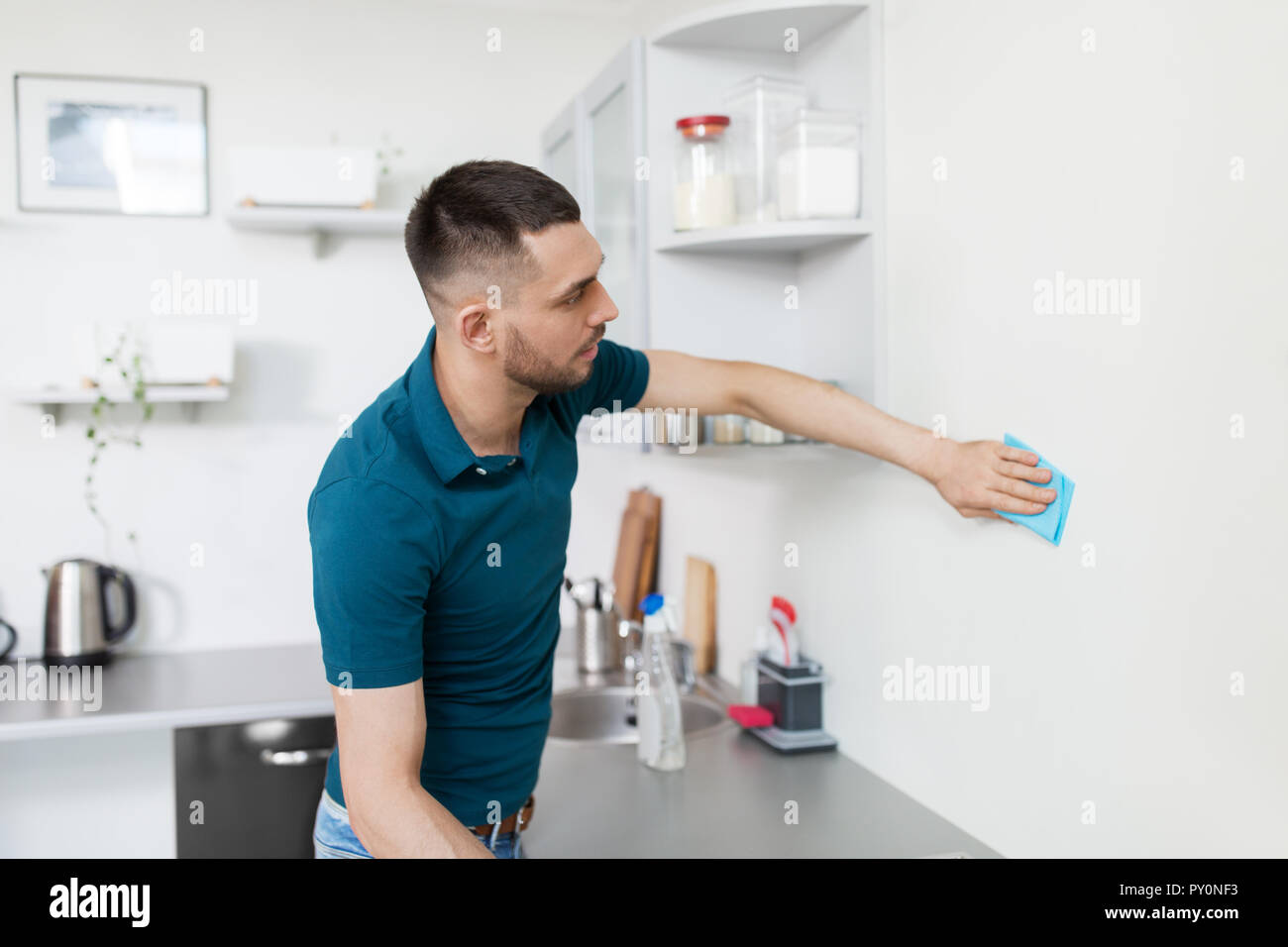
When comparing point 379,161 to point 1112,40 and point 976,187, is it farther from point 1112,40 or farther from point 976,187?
point 1112,40

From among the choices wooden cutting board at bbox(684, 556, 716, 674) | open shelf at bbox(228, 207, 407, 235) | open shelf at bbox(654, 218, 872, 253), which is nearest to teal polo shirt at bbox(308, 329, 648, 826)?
open shelf at bbox(654, 218, 872, 253)

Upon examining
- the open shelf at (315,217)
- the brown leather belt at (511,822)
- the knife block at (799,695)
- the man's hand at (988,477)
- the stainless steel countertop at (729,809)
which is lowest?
the stainless steel countertop at (729,809)

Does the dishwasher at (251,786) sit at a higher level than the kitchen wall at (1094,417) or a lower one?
lower

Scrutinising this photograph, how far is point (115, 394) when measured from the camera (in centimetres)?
229

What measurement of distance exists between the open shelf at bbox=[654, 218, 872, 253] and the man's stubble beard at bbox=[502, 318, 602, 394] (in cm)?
42

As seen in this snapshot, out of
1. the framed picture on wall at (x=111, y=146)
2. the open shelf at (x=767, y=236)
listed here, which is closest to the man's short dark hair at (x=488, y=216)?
the open shelf at (x=767, y=236)

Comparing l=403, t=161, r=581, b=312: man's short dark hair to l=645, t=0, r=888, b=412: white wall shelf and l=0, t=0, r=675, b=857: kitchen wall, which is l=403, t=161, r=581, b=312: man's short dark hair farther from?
l=0, t=0, r=675, b=857: kitchen wall

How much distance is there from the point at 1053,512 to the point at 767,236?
583mm

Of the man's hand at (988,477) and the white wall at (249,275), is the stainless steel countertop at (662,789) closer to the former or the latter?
the white wall at (249,275)

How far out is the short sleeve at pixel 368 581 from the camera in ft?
3.60

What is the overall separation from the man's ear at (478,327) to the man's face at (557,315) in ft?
0.07

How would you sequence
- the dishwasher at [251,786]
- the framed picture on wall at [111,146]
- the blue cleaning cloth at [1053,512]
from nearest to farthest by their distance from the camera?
the blue cleaning cloth at [1053,512], the dishwasher at [251,786], the framed picture on wall at [111,146]
